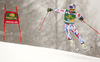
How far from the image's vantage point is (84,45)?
8.04 ft

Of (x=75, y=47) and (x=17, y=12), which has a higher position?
(x=17, y=12)

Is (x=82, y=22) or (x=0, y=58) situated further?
(x=82, y=22)

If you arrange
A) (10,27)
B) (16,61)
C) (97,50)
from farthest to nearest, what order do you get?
(10,27), (97,50), (16,61)

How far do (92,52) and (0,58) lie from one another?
1.60 meters

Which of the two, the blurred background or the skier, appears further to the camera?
the blurred background

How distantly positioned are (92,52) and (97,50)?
0.10 metres

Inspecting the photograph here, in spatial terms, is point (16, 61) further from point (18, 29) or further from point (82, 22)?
point (82, 22)

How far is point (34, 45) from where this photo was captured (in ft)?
9.48

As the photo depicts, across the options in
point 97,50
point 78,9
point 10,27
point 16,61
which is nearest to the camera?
point 16,61

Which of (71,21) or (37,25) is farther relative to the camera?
(37,25)

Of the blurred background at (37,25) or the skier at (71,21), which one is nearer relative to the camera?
the skier at (71,21)

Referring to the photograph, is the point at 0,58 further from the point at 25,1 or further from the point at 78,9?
the point at 78,9

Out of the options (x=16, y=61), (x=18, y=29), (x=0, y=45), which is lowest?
(x=16, y=61)

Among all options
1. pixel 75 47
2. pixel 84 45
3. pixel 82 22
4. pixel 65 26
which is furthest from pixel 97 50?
pixel 65 26
